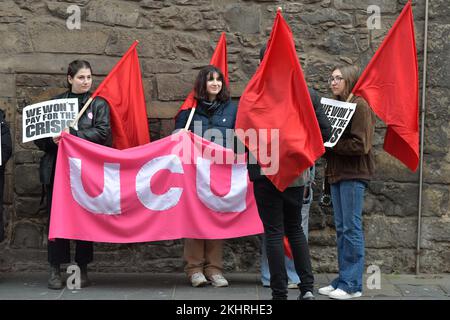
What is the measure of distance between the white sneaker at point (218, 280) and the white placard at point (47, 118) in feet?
5.71

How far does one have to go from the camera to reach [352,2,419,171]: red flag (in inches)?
246

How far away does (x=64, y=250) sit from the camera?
6.46 metres

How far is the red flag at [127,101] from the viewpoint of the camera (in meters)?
6.68

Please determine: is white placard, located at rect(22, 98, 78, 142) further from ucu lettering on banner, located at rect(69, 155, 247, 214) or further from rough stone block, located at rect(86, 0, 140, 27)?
rough stone block, located at rect(86, 0, 140, 27)

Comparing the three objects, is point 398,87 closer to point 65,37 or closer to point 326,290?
point 326,290

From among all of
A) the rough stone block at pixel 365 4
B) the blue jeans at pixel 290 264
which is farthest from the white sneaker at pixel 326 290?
the rough stone block at pixel 365 4

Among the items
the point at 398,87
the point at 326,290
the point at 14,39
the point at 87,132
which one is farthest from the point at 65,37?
the point at 326,290

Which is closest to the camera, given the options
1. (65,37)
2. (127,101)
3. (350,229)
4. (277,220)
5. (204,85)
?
(277,220)

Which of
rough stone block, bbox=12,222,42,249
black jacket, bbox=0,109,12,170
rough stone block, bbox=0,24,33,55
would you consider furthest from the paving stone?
rough stone block, bbox=0,24,33,55

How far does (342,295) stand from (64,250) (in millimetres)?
2275

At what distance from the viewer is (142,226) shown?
6332 millimetres

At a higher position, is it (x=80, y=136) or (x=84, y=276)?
(x=80, y=136)

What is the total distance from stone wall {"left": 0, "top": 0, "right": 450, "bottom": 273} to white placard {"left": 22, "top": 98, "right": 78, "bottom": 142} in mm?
641

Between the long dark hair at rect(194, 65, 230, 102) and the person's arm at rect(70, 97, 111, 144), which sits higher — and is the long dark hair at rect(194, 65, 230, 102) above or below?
above
